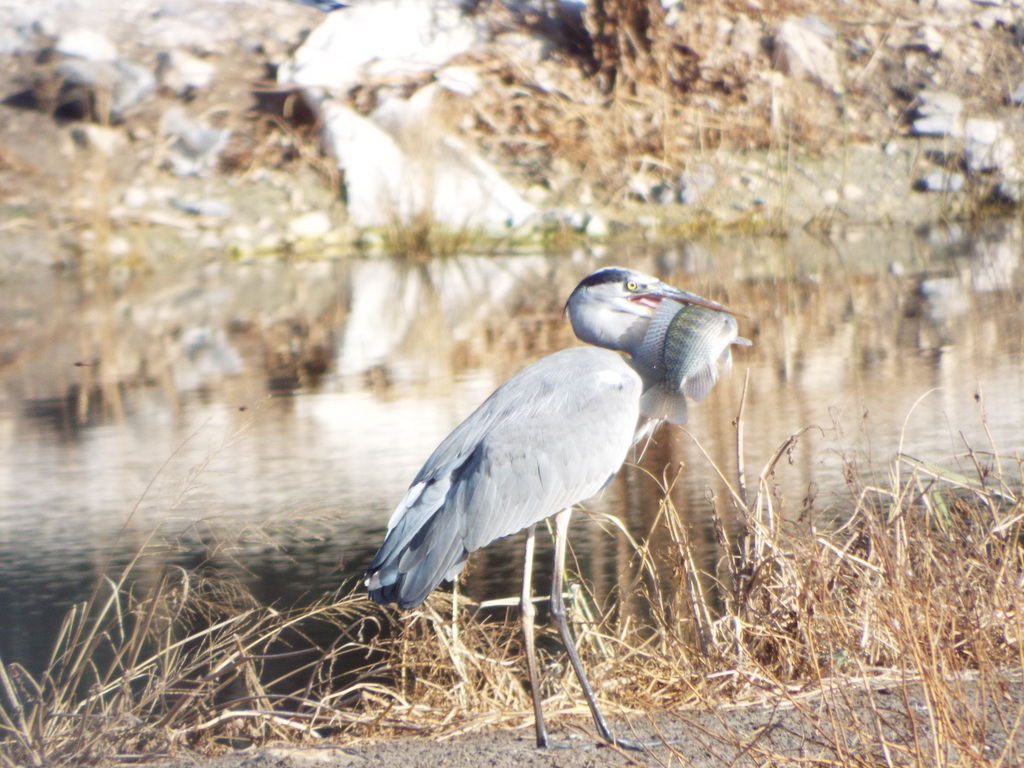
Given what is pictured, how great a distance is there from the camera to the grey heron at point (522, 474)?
327cm

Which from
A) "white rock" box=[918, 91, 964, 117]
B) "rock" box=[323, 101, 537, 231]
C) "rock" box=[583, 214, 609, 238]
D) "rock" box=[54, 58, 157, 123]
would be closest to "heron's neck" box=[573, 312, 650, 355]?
"rock" box=[323, 101, 537, 231]

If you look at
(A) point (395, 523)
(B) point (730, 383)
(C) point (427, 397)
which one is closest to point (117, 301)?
(C) point (427, 397)

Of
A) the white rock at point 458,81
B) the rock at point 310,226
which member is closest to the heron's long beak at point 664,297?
the rock at point 310,226

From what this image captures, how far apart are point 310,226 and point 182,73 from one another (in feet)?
11.2

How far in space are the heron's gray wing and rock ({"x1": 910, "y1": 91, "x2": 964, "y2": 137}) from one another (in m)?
12.7

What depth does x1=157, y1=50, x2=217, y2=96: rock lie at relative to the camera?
16438 millimetres

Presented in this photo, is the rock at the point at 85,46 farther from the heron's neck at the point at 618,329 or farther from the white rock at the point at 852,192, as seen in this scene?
the heron's neck at the point at 618,329

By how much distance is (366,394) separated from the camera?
287 inches

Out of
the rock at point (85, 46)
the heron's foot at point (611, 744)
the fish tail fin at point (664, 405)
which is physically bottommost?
the heron's foot at point (611, 744)

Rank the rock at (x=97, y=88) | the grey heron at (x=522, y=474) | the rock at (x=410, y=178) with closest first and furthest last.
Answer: the grey heron at (x=522, y=474), the rock at (x=410, y=178), the rock at (x=97, y=88)

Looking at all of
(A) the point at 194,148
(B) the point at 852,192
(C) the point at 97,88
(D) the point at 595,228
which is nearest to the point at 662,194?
(D) the point at 595,228

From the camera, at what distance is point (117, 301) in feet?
38.0

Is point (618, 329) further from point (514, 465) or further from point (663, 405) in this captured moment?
point (514, 465)

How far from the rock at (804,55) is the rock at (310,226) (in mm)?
5914
